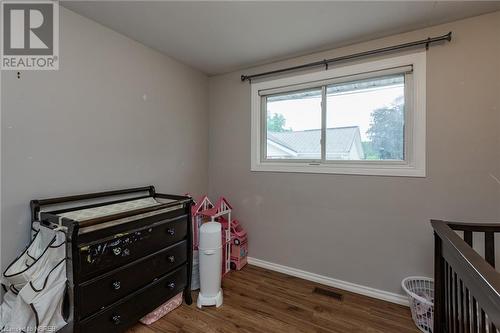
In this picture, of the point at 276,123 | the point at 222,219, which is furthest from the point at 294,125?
the point at 222,219

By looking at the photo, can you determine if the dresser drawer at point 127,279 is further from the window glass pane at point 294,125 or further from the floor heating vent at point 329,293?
the window glass pane at point 294,125

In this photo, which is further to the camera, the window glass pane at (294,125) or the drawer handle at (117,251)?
the window glass pane at (294,125)

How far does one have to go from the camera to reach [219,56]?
2.40 meters

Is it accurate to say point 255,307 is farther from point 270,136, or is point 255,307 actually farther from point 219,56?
point 219,56

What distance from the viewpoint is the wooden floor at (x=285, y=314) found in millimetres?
1686

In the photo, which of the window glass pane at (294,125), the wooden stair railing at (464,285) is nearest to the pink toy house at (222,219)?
the window glass pane at (294,125)

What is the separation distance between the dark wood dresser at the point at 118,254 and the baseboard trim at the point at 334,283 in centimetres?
96

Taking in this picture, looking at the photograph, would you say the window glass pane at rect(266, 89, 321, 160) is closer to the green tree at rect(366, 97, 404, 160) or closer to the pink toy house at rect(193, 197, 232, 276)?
the green tree at rect(366, 97, 404, 160)

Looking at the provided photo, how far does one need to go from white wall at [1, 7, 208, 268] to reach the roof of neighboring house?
110 centimetres

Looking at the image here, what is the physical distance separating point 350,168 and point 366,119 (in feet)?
1.60

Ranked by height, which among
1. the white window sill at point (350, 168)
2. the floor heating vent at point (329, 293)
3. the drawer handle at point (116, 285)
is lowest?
the floor heating vent at point (329, 293)

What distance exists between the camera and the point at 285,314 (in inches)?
72.5

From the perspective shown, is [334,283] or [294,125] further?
[294,125]

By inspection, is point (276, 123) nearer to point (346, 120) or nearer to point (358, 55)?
point (346, 120)
